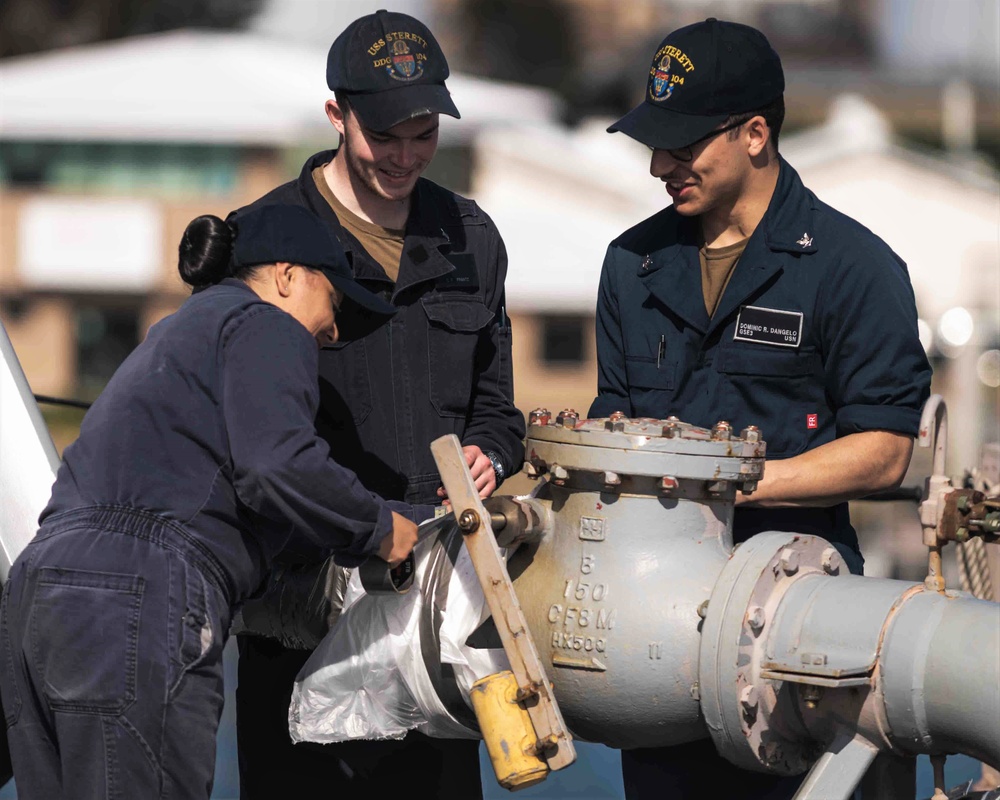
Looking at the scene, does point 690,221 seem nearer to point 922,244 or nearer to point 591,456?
point 591,456

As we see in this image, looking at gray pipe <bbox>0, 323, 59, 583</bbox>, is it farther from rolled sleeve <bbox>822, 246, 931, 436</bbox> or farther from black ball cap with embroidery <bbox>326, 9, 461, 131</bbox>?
rolled sleeve <bbox>822, 246, 931, 436</bbox>

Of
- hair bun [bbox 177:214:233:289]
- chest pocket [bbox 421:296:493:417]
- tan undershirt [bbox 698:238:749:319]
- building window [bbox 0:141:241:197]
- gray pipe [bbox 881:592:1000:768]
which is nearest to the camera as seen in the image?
gray pipe [bbox 881:592:1000:768]

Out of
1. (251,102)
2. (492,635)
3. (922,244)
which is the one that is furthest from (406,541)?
(922,244)

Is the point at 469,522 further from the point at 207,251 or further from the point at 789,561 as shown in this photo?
the point at 207,251

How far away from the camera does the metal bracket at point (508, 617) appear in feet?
8.50

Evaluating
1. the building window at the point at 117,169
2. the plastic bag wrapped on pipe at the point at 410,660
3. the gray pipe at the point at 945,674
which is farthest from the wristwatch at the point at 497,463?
the building window at the point at 117,169

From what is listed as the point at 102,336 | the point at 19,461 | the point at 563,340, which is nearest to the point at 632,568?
the point at 19,461

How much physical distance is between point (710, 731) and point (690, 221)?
1105 mm

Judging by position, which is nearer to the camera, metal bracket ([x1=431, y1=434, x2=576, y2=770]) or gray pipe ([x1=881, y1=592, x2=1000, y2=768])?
gray pipe ([x1=881, y1=592, x2=1000, y2=768])

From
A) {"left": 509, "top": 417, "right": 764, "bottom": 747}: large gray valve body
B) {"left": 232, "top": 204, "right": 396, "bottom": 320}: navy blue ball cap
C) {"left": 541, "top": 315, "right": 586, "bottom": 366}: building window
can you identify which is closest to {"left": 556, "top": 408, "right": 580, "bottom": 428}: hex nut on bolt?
{"left": 509, "top": 417, "right": 764, "bottom": 747}: large gray valve body

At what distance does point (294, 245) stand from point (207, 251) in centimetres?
16

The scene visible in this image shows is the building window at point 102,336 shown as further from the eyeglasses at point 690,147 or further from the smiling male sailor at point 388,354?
the eyeglasses at point 690,147

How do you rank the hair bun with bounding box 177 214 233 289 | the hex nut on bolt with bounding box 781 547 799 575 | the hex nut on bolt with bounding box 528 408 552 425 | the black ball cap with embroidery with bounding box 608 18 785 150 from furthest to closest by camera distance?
the black ball cap with embroidery with bounding box 608 18 785 150, the hair bun with bounding box 177 214 233 289, the hex nut on bolt with bounding box 528 408 552 425, the hex nut on bolt with bounding box 781 547 799 575

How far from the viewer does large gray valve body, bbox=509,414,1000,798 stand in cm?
253
